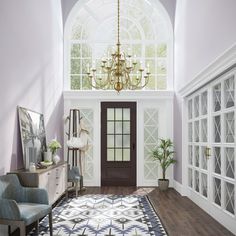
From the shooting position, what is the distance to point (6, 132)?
471 cm

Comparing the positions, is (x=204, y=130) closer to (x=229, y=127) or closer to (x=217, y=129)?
(x=217, y=129)

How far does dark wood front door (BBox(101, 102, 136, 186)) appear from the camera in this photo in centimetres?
860

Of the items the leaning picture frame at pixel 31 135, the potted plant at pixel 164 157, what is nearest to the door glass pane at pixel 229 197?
the leaning picture frame at pixel 31 135

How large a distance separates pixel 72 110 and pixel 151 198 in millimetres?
2735

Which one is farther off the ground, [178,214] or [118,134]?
[118,134]

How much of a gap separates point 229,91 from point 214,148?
1.08 metres

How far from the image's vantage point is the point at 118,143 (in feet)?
28.4

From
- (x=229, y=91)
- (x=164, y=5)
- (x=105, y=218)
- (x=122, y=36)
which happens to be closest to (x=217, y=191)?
(x=229, y=91)

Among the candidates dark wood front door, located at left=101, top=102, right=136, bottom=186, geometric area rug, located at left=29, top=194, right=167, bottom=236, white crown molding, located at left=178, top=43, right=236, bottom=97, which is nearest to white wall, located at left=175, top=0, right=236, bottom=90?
white crown molding, located at left=178, top=43, right=236, bottom=97

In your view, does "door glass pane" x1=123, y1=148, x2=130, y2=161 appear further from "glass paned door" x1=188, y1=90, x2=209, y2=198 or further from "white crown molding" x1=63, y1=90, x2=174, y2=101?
"glass paned door" x1=188, y1=90, x2=209, y2=198

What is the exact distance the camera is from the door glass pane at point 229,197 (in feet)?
15.1

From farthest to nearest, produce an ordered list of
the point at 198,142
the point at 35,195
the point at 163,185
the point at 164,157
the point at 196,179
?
the point at 164,157
the point at 163,185
the point at 196,179
the point at 198,142
the point at 35,195

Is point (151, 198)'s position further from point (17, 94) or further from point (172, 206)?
point (17, 94)

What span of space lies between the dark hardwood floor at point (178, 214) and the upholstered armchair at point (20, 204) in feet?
5.43
